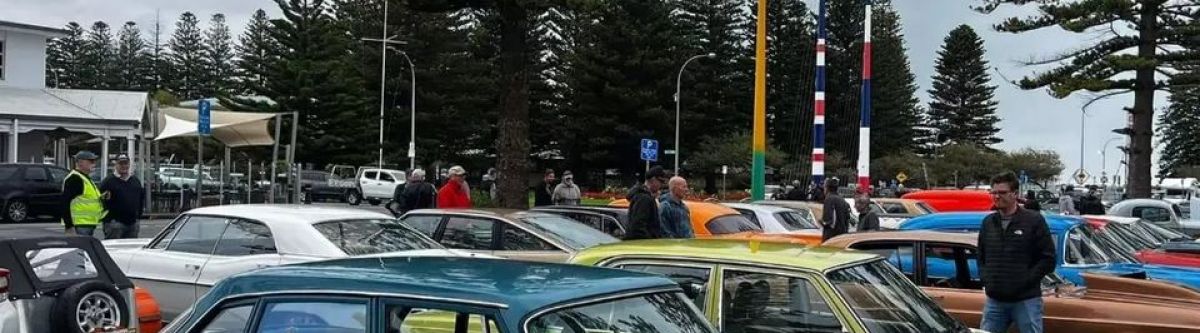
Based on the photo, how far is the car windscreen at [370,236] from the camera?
9.20 meters

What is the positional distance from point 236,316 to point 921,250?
17.3 feet

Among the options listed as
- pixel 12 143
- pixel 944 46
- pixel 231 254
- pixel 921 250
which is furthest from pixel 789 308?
pixel 944 46

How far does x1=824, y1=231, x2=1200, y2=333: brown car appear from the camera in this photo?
7.28 meters

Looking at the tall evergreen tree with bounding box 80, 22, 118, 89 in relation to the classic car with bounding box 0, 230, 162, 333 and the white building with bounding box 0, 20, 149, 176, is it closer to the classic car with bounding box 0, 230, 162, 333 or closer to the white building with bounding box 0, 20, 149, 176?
the white building with bounding box 0, 20, 149, 176

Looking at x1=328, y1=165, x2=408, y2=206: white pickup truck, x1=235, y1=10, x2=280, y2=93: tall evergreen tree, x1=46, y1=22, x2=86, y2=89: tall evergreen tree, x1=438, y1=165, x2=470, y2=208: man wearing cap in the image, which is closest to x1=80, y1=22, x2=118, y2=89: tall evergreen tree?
x1=46, y1=22, x2=86, y2=89: tall evergreen tree

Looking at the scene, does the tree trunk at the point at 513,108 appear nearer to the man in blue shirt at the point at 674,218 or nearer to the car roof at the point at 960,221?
the man in blue shirt at the point at 674,218

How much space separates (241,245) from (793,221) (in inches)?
389

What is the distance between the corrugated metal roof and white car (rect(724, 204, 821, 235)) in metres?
21.8

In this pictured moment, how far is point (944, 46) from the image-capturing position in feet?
274

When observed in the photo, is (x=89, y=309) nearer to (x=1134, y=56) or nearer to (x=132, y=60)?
(x=1134, y=56)

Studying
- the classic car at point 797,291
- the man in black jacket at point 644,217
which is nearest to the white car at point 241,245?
the man in black jacket at point 644,217

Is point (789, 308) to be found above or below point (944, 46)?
below

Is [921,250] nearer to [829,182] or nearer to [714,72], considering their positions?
[829,182]

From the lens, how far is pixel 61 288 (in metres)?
6.11
